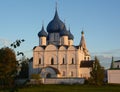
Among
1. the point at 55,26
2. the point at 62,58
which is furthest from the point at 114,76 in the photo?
the point at 55,26

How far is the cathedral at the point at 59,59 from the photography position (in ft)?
177

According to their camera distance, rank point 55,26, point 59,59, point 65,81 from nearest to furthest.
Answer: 1. point 65,81
2. point 59,59
3. point 55,26

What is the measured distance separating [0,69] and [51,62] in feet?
44.4

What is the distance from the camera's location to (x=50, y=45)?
56.3m

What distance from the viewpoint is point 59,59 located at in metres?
55.3

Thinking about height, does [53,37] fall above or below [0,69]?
above

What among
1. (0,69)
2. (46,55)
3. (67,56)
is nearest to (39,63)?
(46,55)

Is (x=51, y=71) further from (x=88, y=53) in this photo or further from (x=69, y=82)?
(x=88, y=53)

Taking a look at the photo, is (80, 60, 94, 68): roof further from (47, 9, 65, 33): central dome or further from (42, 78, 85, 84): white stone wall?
(47, 9, 65, 33): central dome

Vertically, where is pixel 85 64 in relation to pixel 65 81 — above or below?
above

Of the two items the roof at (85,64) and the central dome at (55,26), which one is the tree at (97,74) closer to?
the roof at (85,64)

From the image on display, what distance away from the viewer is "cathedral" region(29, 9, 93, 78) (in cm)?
5391

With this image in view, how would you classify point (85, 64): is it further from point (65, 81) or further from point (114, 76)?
point (65, 81)

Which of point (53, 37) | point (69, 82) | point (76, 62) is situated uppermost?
point (53, 37)
